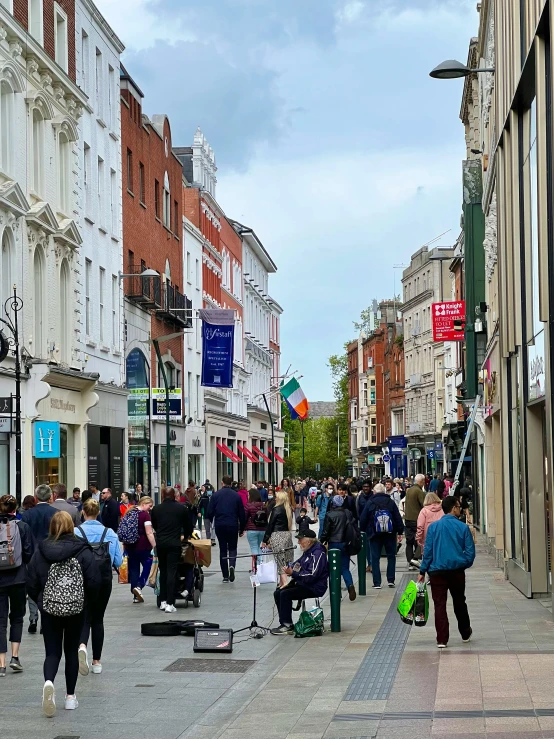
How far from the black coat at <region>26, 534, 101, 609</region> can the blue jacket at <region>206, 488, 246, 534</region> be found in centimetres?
1210

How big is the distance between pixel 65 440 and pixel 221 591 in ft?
41.6

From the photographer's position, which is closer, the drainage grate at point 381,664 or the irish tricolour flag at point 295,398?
the drainage grate at point 381,664

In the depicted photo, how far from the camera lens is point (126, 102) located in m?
41.9

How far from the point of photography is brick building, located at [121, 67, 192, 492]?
138 ft

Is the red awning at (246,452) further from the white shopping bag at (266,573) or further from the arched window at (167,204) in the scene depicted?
the white shopping bag at (266,573)

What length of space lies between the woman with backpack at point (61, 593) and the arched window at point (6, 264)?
1768 cm

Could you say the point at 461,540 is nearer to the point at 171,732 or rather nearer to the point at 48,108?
the point at 171,732

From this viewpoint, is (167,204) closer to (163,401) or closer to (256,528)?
(163,401)

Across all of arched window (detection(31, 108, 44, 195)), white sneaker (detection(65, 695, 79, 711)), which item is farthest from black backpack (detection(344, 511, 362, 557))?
arched window (detection(31, 108, 44, 195))

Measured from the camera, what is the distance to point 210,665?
13.4 metres

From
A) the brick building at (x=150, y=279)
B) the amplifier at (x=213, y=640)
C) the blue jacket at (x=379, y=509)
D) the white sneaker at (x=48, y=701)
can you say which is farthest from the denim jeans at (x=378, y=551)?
the brick building at (x=150, y=279)

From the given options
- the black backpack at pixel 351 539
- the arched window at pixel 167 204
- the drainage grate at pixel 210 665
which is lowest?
the drainage grate at pixel 210 665

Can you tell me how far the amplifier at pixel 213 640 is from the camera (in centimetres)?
1414

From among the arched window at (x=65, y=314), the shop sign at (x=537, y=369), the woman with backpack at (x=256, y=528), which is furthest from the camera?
the arched window at (x=65, y=314)
